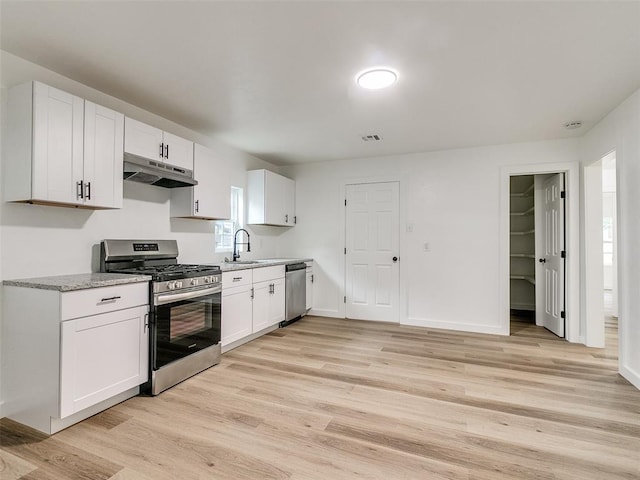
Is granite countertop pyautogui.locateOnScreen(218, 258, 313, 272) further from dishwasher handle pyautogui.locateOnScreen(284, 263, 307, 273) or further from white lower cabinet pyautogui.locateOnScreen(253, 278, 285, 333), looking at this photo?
white lower cabinet pyautogui.locateOnScreen(253, 278, 285, 333)

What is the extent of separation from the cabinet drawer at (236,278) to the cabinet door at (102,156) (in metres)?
1.20

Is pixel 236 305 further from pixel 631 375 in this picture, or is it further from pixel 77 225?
pixel 631 375

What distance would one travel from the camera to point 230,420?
2246mm

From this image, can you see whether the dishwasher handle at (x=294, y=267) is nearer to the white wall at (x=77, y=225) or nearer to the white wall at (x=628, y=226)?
the white wall at (x=77, y=225)

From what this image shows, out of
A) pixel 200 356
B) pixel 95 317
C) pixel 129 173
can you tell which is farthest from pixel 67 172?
pixel 200 356

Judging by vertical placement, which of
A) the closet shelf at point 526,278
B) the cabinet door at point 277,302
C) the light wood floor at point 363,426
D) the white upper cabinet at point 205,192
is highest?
the white upper cabinet at point 205,192

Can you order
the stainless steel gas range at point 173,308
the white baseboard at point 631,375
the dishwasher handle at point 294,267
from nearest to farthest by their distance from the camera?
the stainless steel gas range at point 173,308
the white baseboard at point 631,375
the dishwasher handle at point 294,267

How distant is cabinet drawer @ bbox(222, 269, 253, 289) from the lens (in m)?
3.47

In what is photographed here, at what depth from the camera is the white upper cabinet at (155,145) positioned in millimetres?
2826

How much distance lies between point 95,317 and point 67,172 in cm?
103

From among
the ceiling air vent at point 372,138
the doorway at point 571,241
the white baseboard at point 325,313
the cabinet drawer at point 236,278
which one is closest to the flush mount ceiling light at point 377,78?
the ceiling air vent at point 372,138

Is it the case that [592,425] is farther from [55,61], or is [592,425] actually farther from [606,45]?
[55,61]

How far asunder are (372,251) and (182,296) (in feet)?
9.81

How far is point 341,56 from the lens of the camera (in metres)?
2.31
